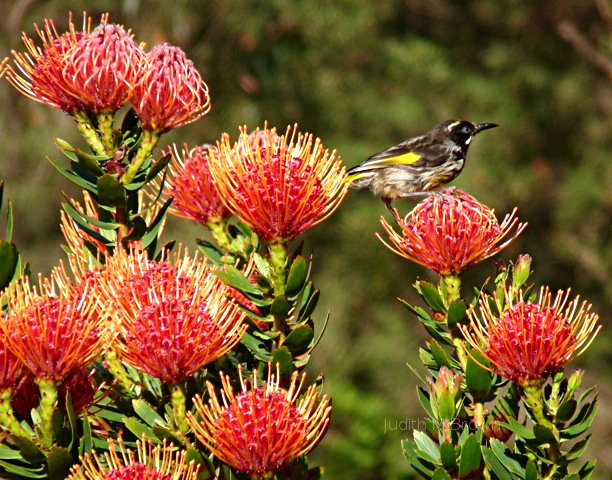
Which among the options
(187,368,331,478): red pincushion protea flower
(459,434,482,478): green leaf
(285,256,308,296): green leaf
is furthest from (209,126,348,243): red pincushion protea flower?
(459,434,482,478): green leaf

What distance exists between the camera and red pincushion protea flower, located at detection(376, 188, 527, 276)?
5.00 feet

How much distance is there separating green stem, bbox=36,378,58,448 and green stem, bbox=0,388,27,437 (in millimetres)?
31

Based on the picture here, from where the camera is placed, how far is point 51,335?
1232 mm

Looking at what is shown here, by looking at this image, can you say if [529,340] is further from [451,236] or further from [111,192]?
[111,192]

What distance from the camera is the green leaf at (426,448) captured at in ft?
4.57

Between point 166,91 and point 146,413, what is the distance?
19.7 inches

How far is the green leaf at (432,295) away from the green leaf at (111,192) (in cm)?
48

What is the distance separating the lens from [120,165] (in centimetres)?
154

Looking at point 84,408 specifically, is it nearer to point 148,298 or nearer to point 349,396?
point 148,298

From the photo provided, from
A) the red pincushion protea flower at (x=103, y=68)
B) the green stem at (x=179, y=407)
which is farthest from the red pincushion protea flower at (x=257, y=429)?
the red pincushion protea flower at (x=103, y=68)

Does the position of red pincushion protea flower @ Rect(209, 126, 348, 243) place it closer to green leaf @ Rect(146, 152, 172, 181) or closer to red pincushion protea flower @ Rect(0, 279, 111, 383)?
green leaf @ Rect(146, 152, 172, 181)

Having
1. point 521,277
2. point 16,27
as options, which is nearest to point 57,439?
point 521,277

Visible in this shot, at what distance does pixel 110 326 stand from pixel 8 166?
264 inches

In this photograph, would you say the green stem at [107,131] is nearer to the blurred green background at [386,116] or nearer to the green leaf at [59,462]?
the green leaf at [59,462]
